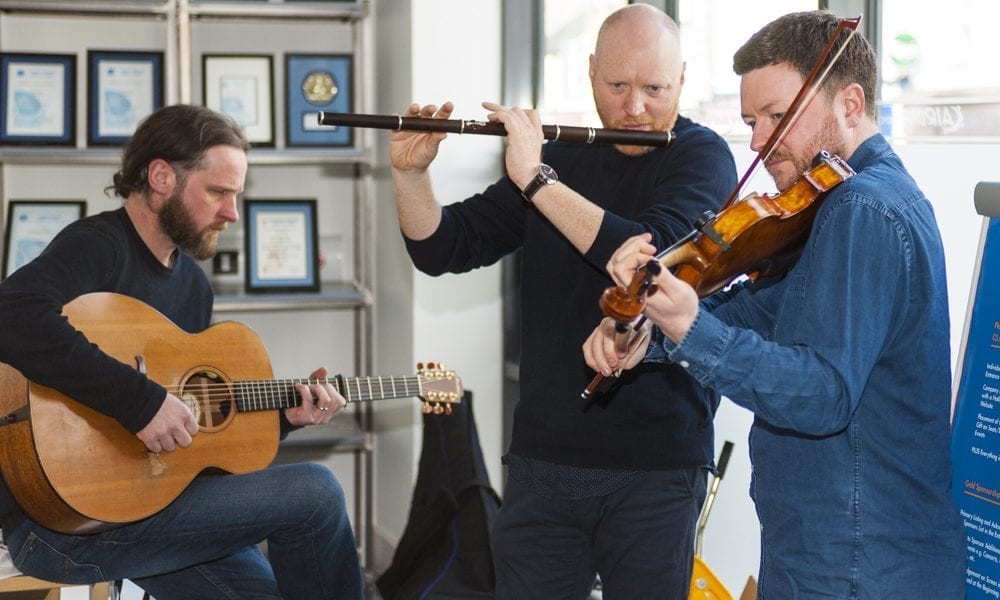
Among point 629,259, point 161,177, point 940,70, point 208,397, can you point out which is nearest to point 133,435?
point 208,397

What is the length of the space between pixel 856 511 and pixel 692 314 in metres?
0.33

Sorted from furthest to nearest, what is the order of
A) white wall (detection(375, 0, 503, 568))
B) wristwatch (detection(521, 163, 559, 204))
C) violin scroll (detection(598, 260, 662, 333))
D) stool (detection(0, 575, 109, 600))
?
white wall (detection(375, 0, 503, 568))
stool (detection(0, 575, 109, 600))
wristwatch (detection(521, 163, 559, 204))
violin scroll (detection(598, 260, 662, 333))

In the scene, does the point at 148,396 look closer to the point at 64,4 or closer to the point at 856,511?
the point at 856,511

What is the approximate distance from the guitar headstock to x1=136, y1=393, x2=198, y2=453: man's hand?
545mm

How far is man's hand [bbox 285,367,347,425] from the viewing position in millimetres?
2529

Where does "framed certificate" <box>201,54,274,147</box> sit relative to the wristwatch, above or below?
above

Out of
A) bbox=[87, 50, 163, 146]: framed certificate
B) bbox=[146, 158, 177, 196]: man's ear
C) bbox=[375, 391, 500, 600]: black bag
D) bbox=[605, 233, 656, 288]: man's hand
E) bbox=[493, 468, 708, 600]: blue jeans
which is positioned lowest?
bbox=[375, 391, 500, 600]: black bag

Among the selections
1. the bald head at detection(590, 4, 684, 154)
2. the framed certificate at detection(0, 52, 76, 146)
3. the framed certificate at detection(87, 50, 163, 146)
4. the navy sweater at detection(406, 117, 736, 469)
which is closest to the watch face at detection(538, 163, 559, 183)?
the navy sweater at detection(406, 117, 736, 469)

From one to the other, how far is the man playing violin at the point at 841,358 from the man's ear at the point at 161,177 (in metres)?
1.40

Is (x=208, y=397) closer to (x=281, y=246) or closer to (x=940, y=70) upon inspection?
(x=281, y=246)

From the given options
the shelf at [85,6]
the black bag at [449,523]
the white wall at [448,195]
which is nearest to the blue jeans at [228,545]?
the black bag at [449,523]

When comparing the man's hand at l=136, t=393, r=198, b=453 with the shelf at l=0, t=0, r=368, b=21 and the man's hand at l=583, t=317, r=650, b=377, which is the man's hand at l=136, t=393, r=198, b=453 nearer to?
the man's hand at l=583, t=317, r=650, b=377

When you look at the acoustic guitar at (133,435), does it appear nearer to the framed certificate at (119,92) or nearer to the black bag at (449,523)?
the black bag at (449,523)

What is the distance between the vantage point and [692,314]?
1247mm
